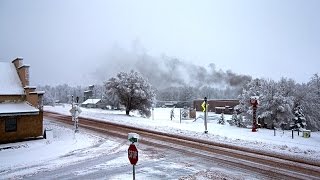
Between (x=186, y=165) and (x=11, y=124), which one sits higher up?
(x=11, y=124)

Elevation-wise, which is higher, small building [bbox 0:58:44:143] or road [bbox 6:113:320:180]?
small building [bbox 0:58:44:143]

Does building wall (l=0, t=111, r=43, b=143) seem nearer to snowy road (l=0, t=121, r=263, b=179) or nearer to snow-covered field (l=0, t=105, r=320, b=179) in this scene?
snow-covered field (l=0, t=105, r=320, b=179)

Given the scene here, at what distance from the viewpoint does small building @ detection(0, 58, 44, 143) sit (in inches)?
915

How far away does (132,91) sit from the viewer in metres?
45.0

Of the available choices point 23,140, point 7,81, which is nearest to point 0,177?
point 23,140

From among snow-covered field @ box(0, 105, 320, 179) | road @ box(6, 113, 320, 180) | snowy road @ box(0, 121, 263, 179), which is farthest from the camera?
snow-covered field @ box(0, 105, 320, 179)

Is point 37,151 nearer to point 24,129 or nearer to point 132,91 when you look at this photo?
point 24,129

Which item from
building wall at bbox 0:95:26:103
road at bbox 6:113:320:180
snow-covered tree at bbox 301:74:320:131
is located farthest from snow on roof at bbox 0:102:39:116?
snow-covered tree at bbox 301:74:320:131

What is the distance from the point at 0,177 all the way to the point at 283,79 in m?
33.2

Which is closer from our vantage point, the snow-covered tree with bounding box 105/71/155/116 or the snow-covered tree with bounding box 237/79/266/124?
the snow-covered tree with bounding box 237/79/266/124

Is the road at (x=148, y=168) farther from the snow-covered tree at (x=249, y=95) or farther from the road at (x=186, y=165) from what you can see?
the snow-covered tree at (x=249, y=95)

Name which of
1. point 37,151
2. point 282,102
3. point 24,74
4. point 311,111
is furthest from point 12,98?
point 311,111

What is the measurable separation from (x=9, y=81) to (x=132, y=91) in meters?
20.6

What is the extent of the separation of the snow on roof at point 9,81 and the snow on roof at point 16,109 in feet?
3.76
